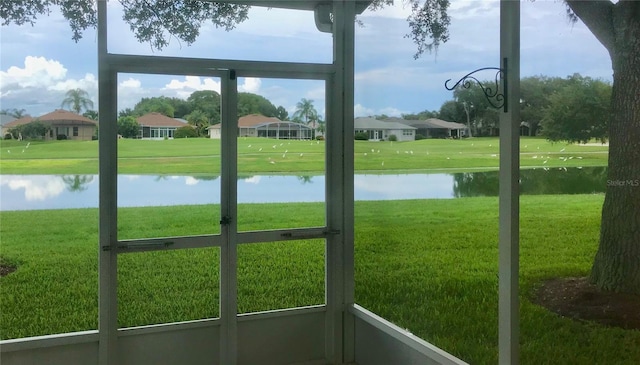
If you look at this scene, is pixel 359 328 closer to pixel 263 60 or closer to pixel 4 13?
pixel 263 60

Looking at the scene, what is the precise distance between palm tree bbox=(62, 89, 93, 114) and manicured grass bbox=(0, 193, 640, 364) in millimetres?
650

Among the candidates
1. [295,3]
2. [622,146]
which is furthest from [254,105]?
[622,146]

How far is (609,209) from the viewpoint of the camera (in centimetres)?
203

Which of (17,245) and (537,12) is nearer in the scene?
(537,12)

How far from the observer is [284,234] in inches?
148

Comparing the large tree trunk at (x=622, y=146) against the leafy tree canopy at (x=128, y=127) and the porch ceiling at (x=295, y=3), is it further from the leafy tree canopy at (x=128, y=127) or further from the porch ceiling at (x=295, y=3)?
the leafy tree canopy at (x=128, y=127)

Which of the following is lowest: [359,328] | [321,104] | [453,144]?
[359,328]

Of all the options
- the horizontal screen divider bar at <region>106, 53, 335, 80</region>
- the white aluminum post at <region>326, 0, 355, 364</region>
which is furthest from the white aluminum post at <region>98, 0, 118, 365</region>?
the white aluminum post at <region>326, 0, 355, 364</region>

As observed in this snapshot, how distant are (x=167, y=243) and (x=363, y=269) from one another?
139cm

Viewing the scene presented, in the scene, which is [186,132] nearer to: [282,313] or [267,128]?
[267,128]

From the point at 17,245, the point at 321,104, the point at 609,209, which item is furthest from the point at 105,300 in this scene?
the point at 609,209

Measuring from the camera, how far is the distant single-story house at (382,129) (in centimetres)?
331

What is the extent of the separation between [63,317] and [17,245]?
1.71 feet

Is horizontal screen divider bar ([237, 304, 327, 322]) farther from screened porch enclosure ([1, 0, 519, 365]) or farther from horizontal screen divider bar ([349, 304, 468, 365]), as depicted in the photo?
horizontal screen divider bar ([349, 304, 468, 365])
